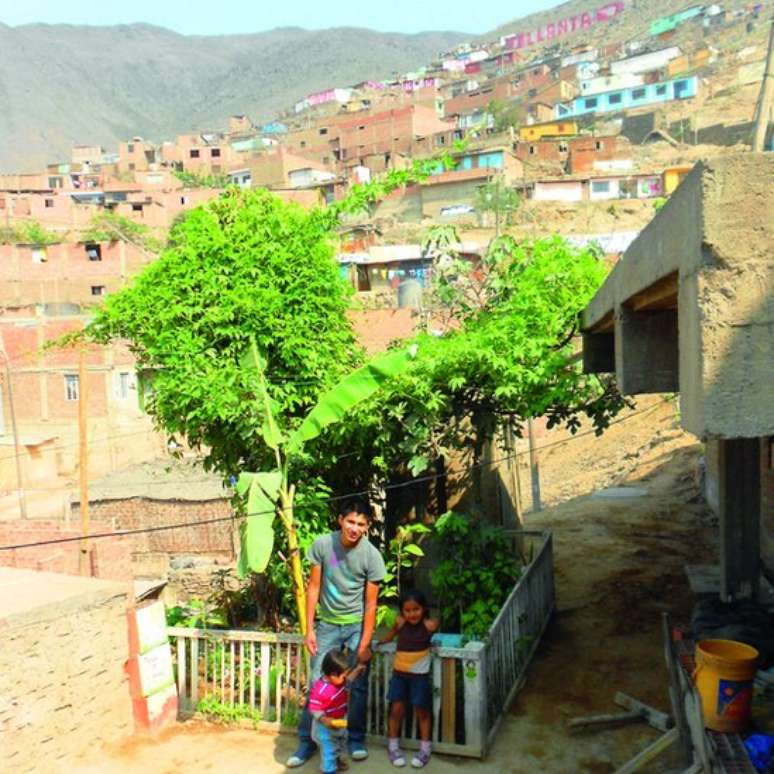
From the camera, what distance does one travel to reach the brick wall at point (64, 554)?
49.9 feet

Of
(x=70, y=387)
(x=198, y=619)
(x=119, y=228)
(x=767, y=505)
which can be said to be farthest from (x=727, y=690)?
(x=119, y=228)

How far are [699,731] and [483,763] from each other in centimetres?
183

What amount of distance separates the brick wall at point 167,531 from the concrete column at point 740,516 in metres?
12.4

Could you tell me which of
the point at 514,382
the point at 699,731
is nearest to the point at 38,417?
the point at 514,382

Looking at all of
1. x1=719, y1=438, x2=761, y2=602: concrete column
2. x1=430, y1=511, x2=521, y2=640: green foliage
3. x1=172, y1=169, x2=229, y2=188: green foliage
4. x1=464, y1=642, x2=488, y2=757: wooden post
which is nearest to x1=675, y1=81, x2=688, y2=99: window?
x1=172, y1=169, x2=229, y2=188: green foliage

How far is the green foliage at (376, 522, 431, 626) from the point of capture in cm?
784

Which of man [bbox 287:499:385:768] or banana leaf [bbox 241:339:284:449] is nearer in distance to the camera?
man [bbox 287:499:385:768]

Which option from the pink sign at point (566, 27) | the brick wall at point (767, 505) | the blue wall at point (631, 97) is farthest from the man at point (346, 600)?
the pink sign at point (566, 27)

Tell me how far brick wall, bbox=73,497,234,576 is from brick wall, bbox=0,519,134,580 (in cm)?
217

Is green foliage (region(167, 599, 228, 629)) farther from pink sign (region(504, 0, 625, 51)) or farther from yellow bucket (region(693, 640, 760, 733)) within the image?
pink sign (region(504, 0, 625, 51))

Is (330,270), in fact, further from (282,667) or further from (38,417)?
(38,417)

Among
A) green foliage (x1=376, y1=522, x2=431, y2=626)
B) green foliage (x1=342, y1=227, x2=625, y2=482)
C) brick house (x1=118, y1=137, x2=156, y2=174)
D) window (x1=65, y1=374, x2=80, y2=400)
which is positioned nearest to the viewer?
green foliage (x1=376, y1=522, x2=431, y2=626)

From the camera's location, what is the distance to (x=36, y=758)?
19.0 ft

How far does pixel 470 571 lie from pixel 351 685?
2373mm
